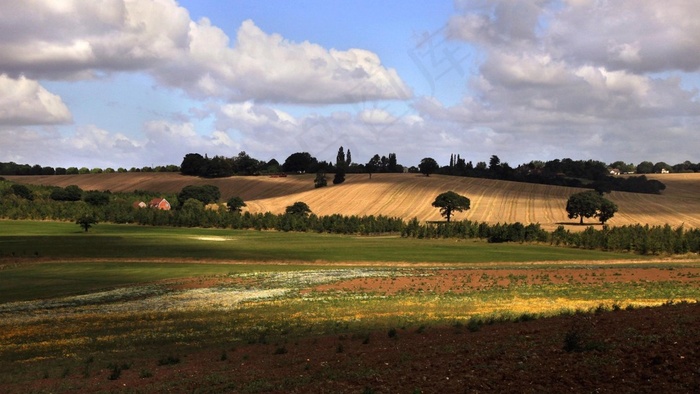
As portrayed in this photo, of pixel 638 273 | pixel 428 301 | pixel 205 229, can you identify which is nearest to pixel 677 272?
pixel 638 273

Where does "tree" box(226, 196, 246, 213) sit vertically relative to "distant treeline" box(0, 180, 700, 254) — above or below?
above

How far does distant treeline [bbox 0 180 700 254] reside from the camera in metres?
105

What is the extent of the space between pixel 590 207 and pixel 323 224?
58.9 meters

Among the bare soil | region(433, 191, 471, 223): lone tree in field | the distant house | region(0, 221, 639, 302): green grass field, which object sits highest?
region(433, 191, 471, 223): lone tree in field

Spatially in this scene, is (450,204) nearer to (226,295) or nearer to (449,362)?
(226,295)

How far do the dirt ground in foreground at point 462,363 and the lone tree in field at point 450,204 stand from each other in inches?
4836

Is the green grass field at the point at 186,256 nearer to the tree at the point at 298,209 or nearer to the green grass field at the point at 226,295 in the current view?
the green grass field at the point at 226,295

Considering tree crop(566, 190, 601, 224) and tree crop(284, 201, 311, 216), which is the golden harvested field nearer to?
tree crop(566, 190, 601, 224)

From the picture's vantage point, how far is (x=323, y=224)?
141 m

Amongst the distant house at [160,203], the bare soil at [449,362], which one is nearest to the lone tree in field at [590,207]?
the distant house at [160,203]

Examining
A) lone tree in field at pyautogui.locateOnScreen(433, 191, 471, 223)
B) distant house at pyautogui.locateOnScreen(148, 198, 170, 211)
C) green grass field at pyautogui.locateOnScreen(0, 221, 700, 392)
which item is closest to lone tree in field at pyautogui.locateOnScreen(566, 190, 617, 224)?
lone tree in field at pyautogui.locateOnScreen(433, 191, 471, 223)

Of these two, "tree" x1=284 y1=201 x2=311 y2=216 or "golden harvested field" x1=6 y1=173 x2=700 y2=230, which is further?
"tree" x1=284 y1=201 x2=311 y2=216

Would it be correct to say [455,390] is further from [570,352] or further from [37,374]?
[37,374]

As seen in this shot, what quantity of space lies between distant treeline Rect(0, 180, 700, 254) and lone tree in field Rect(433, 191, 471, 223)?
887cm
